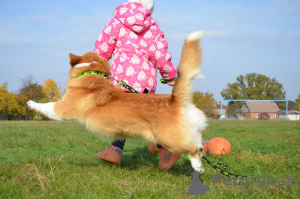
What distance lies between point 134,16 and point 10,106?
36911 mm

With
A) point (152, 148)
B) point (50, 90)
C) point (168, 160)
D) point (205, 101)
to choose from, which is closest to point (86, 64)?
point (168, 160)

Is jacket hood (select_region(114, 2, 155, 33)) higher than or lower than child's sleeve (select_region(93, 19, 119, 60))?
higher

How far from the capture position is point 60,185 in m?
2.83

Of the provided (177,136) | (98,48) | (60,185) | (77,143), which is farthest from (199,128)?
(77,143)

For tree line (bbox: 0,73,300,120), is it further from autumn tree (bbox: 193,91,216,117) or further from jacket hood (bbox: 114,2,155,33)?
jacket hood (bbox: 114,2,155,33)

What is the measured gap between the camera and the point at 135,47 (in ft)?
13.5

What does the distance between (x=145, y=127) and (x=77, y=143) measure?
12.0 ft

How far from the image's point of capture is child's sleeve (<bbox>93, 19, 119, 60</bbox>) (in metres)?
Result: 4.17

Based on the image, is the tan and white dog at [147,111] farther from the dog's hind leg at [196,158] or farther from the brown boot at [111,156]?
the brown boot at [111,156]

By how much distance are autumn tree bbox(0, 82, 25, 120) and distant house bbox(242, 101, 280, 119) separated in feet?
134

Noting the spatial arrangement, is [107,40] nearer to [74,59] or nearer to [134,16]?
[134,16]

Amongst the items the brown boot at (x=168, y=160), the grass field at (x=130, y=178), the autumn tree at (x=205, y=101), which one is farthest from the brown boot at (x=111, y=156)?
the autumn tree at (x=205, y=101)

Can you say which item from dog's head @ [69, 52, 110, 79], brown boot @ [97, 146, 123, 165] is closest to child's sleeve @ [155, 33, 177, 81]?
dog's head @ [69, 52, 110, 79]

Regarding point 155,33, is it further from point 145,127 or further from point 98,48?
point 145,127
